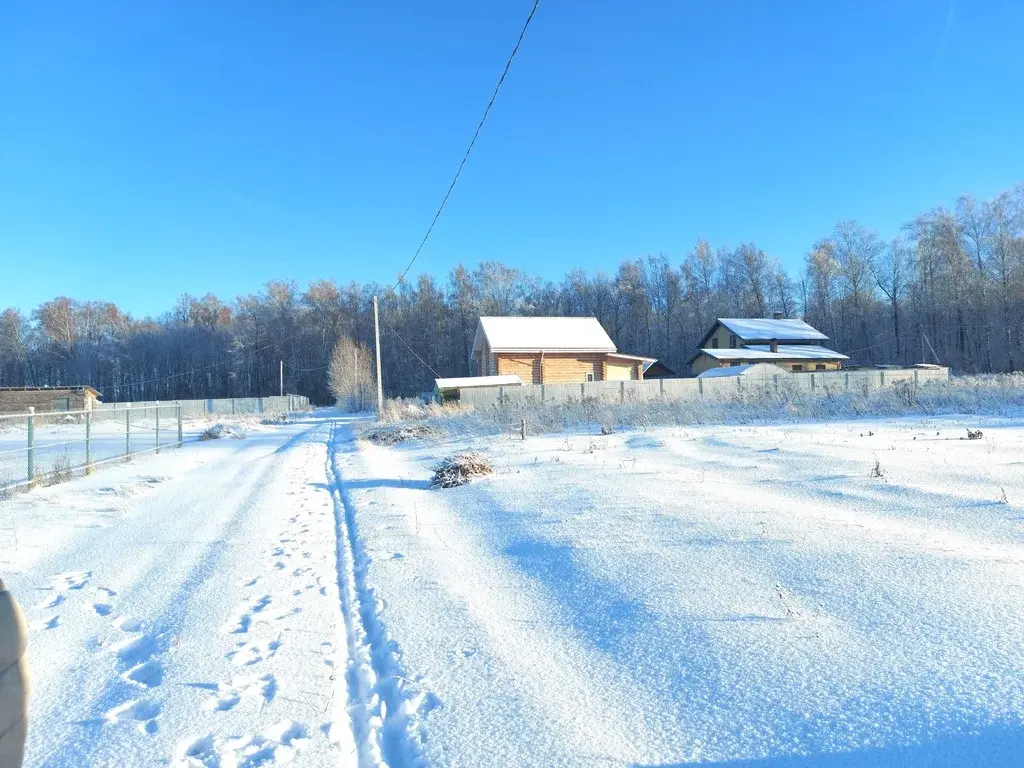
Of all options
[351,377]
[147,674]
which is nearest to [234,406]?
[351,377]

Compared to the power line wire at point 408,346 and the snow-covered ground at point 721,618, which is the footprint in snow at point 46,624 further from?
the power line wire at point 408,346

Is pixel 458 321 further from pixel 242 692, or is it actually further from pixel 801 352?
pixel 242 692

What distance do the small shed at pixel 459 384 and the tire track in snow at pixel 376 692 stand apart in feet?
87.6

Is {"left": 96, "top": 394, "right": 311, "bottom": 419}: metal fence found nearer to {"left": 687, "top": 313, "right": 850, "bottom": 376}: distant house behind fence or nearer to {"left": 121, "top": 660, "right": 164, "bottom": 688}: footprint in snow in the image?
{"left": 687, "top": 313, "right": 850, "bottom": 376}: distant house behind fence

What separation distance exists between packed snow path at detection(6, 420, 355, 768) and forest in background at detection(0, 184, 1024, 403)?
211 feet

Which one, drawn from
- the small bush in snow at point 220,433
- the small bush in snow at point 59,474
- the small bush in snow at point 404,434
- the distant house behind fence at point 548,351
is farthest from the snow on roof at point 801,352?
the small bush in snow at point 59,474

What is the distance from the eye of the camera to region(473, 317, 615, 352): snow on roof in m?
40.0

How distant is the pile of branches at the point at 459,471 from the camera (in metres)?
9.88

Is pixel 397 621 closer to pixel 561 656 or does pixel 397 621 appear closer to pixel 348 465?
pixel 561 656

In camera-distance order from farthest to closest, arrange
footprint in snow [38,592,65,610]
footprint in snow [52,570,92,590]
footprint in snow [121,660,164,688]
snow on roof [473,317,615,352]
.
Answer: snow on roof [473,317,615,352] → footprint in snow [52,570,92,590] → footprint in snow [38,592,65,610] → footprint in snow [121,660,164,688]

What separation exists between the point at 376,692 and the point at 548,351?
37331mm

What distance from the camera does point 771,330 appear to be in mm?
51969

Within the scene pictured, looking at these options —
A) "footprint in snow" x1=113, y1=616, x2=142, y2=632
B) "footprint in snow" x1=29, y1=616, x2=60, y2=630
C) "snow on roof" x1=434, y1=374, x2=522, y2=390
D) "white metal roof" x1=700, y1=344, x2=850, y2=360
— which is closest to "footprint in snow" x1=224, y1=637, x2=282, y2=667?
"footprint in snow" x1=113, y1=616, x2=142, y2=632

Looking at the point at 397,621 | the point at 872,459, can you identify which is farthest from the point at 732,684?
the point at 872,459
